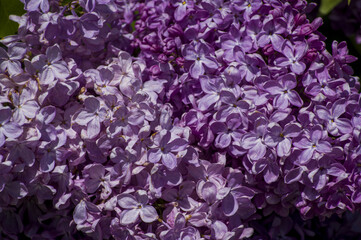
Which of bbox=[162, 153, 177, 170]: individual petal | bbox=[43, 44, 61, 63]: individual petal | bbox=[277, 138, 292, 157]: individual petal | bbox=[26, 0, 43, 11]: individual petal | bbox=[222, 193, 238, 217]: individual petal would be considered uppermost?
bbox=[26, 0, 43, 11]: individual petal

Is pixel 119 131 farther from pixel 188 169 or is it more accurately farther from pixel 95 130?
pixel 188 169

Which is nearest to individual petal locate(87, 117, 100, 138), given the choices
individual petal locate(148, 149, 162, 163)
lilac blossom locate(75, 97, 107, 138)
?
lilac blossom locate(75, 97, 107, 138)

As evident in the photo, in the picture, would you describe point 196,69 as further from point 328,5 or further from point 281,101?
point 328,5

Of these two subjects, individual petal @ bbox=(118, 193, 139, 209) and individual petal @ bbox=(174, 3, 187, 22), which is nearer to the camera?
individual petal @ bbox=(118, 193, 139, 209)

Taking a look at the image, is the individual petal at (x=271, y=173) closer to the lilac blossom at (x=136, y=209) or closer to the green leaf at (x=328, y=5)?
the lilac blossom at (x=136, y=209)

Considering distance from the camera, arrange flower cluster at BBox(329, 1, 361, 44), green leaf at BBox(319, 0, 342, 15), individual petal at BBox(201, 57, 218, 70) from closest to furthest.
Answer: individual petal at BBox(201, 57, 218, 70)
green leaf at BBox(319, 0, 342, 15)
flower cluster at BBox(329, 1, 361, 44)

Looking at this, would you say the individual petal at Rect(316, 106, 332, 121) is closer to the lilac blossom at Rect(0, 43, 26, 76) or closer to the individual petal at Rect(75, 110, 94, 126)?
the individual petal at Rect(75, 110, 94, 126)

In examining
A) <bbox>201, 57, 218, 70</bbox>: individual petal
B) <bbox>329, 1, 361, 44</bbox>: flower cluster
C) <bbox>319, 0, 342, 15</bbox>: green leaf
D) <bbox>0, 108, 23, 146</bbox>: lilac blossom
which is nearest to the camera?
<bbox>0, 108, 23, 146</bbox>: lilac blossom

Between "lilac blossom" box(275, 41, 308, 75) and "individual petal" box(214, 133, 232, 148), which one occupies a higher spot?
"lilac blossom" box(275, 41, 308, 75)
